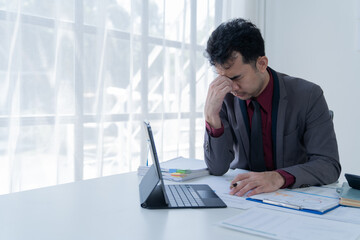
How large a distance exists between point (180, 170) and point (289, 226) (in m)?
0.60

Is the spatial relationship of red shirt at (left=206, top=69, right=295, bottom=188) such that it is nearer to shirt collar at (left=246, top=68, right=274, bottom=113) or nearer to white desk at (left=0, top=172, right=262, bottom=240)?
shirt collar at (left=246, top=68, right=274, bottom=113)

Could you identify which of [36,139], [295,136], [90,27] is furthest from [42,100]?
[295,136]

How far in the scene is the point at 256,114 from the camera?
5.05 ft

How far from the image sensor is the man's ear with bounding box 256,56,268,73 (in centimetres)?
155

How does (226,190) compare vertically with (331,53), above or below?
below

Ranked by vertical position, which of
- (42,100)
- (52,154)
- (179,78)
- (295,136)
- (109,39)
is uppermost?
(109,39)

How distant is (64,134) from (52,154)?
131 mm

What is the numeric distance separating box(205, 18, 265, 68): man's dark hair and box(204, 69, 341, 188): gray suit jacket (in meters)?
0.19

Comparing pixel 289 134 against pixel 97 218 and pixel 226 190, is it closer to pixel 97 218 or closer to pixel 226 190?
pixel 226 190

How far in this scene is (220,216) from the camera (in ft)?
2.99

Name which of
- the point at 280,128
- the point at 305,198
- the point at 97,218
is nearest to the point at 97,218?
the point at 97,218

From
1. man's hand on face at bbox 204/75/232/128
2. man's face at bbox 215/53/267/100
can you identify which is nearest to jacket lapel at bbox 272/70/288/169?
man's face at bbox 215/53/267/100

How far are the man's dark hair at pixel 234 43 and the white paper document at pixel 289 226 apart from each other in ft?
2.48

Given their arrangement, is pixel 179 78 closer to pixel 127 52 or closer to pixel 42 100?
pixel 127 52
